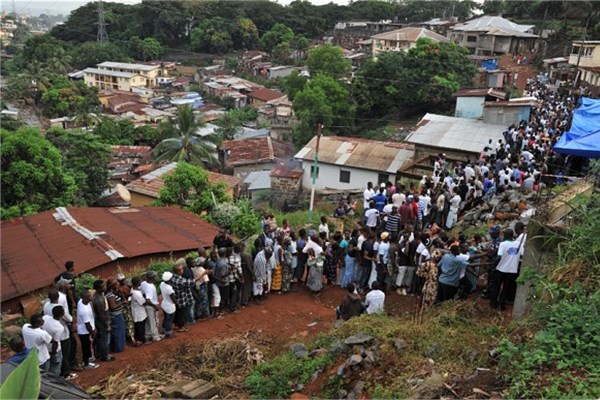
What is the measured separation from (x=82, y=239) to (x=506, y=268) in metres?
8.77

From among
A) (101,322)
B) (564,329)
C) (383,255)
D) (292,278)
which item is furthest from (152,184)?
(564,329)

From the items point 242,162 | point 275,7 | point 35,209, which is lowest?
point 242,162

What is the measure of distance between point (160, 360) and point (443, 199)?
7144mm

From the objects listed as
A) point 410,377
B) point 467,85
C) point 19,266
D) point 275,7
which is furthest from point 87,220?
point 275,7

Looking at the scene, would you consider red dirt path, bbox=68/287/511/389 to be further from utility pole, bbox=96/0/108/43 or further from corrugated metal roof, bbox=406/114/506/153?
utility pole, bbox=96/0/108/43

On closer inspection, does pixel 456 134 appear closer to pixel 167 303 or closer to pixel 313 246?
pixel 313 246

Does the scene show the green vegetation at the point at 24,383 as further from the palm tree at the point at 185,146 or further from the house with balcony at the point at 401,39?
the house with balcony at the point at 401,39

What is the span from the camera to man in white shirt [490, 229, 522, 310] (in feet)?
25.2

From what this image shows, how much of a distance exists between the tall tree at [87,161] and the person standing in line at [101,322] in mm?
16524

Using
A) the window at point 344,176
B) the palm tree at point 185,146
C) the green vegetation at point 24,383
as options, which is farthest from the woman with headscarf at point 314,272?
the palm tree at point 185,146

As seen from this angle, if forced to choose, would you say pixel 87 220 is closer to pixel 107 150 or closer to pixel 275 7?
pixel 107 150

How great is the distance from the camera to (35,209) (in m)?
16.8

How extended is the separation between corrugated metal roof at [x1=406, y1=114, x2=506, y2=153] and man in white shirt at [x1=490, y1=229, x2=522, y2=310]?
13.5 metres

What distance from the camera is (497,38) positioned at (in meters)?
45.3
